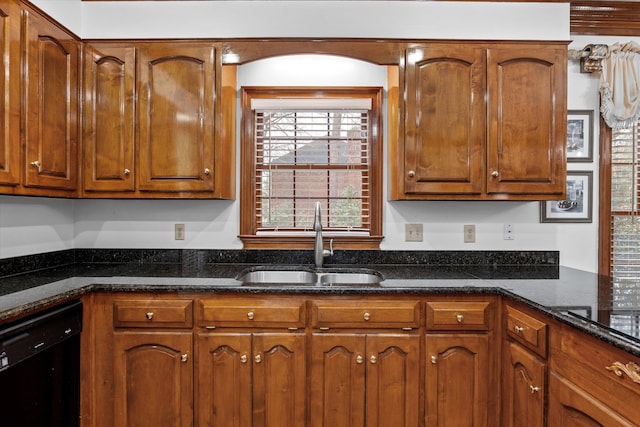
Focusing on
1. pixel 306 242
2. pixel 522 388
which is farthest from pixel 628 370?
pixel 306 242

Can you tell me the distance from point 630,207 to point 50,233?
3.62m

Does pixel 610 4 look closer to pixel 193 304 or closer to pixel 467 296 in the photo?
pixel 467 296

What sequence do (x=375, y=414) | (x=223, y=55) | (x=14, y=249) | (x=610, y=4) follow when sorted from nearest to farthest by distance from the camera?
(x=375, y=414), (x=14, y=249), (x=223, y=55), (x=610, y=4)

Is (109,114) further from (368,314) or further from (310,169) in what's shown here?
(368,314)

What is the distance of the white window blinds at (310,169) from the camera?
263 centimetres

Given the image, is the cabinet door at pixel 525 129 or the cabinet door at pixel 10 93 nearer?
the cabinet door at pixel 10 93

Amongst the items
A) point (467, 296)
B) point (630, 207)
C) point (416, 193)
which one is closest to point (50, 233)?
point (416, 193)

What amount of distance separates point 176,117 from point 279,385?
4.97 ft

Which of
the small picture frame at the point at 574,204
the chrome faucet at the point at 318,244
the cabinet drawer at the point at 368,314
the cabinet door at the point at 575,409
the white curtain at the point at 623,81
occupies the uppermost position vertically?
the white curtain at the point at 623,81

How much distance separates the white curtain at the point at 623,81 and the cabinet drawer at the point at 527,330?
1.59 metres

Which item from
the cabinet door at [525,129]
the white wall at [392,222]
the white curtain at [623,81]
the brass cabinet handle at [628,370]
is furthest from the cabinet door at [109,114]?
the white curtain at [623,81]

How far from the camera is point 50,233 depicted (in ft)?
7.68

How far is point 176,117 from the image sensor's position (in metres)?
2.19

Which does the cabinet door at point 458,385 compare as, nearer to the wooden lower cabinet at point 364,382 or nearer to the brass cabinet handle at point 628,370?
the wooden lower cabinet at point 364,382
